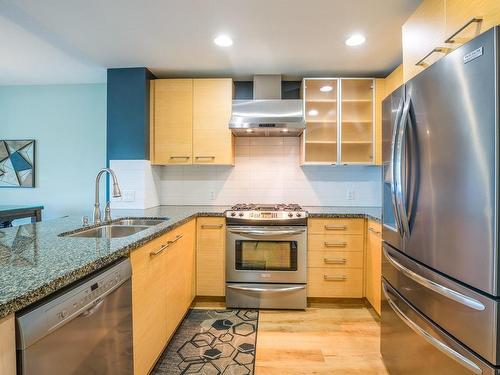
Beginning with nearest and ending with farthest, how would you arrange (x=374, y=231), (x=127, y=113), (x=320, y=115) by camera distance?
(x=374, y=231)
(x=127, y=113)
(x=320, y=115)

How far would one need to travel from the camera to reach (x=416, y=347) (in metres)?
1.43

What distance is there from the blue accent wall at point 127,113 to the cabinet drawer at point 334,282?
6.74 ft

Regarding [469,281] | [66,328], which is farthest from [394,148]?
[66,328]

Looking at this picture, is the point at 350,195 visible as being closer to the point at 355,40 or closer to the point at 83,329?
the point at 355,40

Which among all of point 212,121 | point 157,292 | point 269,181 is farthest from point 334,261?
point 212,121

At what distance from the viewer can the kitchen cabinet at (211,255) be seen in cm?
279

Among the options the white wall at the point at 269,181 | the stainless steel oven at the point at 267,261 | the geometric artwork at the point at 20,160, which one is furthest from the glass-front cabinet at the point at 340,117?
the geometric artwork at the point at 20,160

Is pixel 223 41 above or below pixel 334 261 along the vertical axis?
above

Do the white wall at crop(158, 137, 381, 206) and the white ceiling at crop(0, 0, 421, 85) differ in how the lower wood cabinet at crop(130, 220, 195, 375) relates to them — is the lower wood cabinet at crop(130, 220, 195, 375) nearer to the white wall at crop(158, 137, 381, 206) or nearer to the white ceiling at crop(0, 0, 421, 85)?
the white wall at crop(158, 137, 381, 206)

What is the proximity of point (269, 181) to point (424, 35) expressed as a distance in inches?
80.6

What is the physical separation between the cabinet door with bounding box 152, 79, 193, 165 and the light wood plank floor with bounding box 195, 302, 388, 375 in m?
1.54

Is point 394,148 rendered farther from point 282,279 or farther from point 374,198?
point 374,198

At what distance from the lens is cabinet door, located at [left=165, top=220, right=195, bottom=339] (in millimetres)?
2023

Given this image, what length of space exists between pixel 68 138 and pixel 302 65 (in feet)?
9.49
